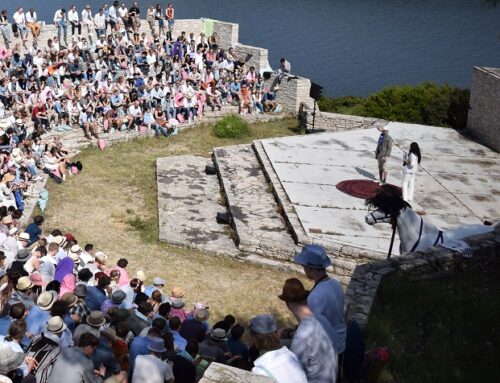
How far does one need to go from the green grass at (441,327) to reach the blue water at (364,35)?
1074 inches

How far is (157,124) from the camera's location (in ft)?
66.9

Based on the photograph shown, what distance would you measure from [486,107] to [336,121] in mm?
4748

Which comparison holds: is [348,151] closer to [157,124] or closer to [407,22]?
[157,124]

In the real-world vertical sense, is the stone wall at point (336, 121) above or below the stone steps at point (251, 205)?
above

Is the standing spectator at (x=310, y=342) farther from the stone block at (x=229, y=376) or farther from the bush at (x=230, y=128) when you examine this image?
the bush at (x=230, y=128)

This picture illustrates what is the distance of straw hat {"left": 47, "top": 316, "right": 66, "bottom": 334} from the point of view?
6.91 meters

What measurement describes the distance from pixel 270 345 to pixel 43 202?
31.0 ft

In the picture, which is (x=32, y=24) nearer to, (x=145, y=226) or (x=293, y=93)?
(x=293, y=93)

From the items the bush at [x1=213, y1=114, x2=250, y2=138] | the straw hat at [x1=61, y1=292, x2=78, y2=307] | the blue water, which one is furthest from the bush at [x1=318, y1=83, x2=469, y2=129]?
the straw hat at [x1=61, y1=292, x2=78, y2=307]

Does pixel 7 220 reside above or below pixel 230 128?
above

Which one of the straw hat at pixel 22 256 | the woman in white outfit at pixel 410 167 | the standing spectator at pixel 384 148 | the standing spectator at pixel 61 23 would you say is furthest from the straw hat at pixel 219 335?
the standing spectator at pixel 61 23

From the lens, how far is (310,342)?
5023 mm

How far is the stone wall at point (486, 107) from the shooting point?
18.5m

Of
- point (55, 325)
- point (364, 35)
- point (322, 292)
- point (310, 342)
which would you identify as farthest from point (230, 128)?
point (364, 35)
